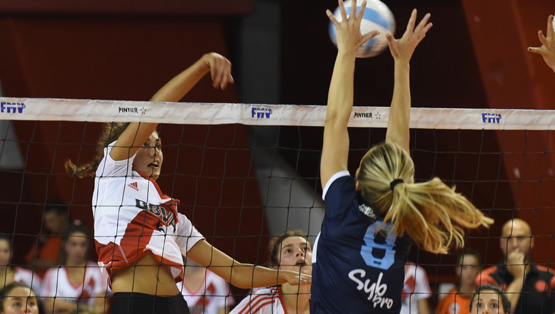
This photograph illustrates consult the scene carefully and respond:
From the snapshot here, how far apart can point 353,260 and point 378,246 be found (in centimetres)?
12

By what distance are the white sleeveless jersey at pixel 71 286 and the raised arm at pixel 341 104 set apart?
3.64m

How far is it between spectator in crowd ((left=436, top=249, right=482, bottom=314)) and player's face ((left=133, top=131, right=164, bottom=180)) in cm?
267

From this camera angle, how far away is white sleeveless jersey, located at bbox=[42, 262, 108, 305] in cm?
666

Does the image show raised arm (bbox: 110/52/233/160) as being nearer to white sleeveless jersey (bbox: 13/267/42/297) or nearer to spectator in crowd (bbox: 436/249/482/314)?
spectator in crowd (bbox: 436/249/482/314)

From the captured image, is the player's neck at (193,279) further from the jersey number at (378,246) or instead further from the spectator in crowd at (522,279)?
the jersey number at (378,246)

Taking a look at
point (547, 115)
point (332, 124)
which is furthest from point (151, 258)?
point (547, 115)

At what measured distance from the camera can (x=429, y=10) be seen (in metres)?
8.68

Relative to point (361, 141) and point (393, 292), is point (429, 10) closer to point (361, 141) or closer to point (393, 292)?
point (361, 141)

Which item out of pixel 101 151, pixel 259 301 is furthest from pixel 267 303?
pixel 101 151

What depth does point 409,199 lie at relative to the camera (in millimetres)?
3121

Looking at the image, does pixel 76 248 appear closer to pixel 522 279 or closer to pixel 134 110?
pixel 134 110

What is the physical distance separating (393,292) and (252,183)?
19.4 ft

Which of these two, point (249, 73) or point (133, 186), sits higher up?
point (249, 73)

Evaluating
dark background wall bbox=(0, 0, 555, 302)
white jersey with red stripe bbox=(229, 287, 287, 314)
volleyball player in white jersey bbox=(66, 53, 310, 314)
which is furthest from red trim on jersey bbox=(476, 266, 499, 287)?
volleyball player in white jersey bbox=(66, 53, 310, 314)
